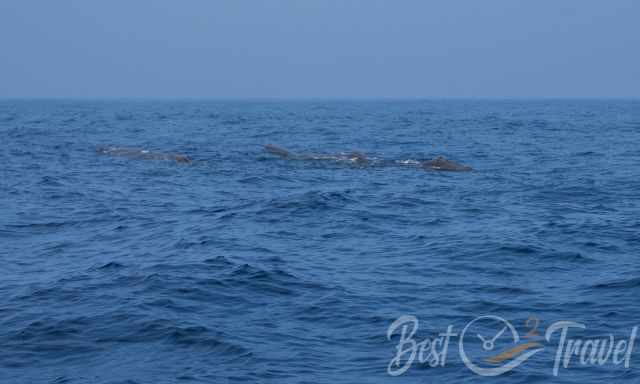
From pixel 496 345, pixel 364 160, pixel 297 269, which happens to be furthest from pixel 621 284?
pixel 364 160

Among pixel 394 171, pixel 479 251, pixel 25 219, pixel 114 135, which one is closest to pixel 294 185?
pixel 394 171

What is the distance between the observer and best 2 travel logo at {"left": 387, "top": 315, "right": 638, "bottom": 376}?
9680 millimetres

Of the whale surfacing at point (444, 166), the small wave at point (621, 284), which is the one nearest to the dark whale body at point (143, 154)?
the whale surfacing at point (444, 166)

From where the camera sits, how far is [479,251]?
51.3ft

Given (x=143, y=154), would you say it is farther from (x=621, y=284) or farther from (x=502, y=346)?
(x=502, y=346)

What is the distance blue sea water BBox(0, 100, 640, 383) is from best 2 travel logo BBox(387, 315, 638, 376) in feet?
0.27

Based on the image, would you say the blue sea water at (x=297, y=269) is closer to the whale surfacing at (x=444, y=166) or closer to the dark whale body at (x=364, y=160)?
the whale surfacing at (x=444, y=166)

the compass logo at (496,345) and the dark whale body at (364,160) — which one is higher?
the dark whale body at (364,160)

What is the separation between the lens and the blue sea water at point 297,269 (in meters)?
9.88

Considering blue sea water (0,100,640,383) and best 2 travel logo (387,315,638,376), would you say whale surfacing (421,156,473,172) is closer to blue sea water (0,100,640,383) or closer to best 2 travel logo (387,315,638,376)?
blue sea water (0,100,640,383)

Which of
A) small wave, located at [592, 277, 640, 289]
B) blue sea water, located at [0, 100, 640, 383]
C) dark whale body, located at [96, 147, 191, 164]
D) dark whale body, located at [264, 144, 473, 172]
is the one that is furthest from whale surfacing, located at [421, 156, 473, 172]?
small wave, located at [592, 277, 640, 289]

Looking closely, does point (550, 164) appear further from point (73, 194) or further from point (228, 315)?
point (228, 315)

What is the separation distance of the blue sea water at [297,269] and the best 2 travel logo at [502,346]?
8cm

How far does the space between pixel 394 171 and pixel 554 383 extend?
20.8m
